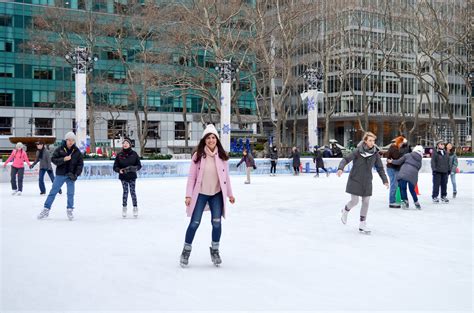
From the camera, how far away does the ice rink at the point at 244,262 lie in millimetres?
4863

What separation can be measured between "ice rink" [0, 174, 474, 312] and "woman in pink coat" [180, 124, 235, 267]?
1.68ft

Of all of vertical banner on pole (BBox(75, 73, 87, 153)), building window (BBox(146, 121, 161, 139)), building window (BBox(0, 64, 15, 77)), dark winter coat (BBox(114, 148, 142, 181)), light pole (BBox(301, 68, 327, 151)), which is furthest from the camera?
building window (BBox(146, 121, 161, 139))

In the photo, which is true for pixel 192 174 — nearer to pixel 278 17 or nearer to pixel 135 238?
pixel 135 238

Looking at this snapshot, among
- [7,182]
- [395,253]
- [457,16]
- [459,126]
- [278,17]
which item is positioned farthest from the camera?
[459,126]

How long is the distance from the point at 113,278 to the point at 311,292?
2008 millimetres

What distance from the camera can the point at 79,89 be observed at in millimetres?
25359

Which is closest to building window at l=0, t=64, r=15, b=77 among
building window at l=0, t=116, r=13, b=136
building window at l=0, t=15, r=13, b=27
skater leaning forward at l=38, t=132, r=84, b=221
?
building window at l=0, t=15, r=13, b=27

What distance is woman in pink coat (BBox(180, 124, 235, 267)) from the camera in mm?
6184

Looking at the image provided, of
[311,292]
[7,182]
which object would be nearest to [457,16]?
[7,182]

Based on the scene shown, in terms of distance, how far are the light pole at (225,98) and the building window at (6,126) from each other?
33552 mm

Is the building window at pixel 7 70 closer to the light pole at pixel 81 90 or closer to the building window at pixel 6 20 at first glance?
the building window at pixel 6 20

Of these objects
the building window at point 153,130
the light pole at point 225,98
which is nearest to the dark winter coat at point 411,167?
the light pole at point 225,98

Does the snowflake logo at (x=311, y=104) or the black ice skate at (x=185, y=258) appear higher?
the snowflake logo at (x=311, y=104)

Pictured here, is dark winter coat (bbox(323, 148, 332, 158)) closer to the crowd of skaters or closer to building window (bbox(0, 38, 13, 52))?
the crowd of skaters
